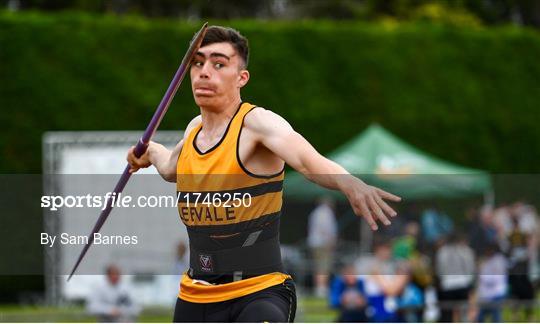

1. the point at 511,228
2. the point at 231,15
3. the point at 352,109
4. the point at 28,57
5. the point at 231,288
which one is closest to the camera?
the point at 231,288

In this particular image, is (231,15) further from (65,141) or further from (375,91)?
(65,141)

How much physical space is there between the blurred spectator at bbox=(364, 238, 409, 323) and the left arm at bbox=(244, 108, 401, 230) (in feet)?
27.0

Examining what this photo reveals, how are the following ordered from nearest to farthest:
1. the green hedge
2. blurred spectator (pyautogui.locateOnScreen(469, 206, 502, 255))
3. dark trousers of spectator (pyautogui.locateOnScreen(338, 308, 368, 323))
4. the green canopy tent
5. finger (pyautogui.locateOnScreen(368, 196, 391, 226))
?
1. finger (pyautogui.locateOnScreen(368, 196, 391, 226))
2. dark trousers of spectator (pyautogui.locateOnScreen(338, 308, 368, 323))
3. blurred spectator (pyautogui.locateOnScreen(469, 206, 502, 255))
4. the green canopy tent
5. the green hedge

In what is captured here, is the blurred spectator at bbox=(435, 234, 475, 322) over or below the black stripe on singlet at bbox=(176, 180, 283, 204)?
Answer: below

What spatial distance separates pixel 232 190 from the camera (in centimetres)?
682

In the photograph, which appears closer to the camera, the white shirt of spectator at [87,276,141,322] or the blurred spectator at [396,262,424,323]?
the blurred spectator at [396,262,424,323]

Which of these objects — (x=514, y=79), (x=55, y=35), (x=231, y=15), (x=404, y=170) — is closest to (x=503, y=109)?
(x=514, y=79)

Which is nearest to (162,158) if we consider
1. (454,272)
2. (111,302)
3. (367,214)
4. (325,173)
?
(325,173)

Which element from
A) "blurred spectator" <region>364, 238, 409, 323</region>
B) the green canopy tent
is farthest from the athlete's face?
the green canopy tent

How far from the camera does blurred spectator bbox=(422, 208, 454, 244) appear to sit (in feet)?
66.6

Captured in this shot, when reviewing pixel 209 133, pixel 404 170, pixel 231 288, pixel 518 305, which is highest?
pixel 209 133

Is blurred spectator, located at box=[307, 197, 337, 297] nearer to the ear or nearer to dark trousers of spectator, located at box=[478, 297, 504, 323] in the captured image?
dark trousers of spectator, located at box=[478, 297, 504, 323]

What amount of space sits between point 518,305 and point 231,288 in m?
12.0

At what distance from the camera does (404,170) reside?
857 inches
